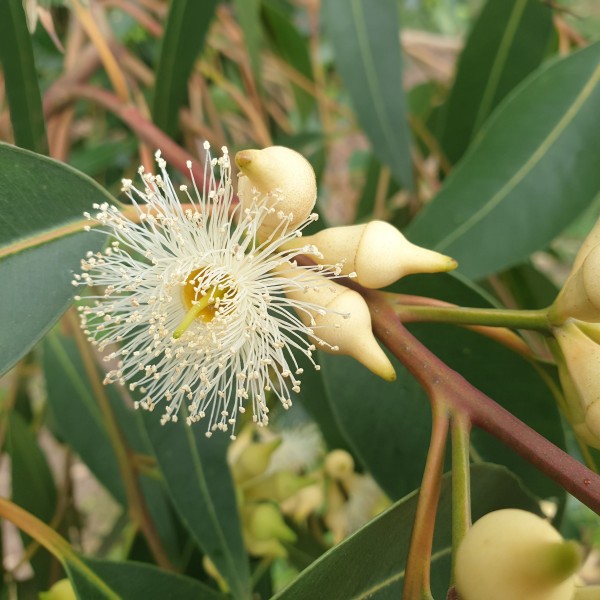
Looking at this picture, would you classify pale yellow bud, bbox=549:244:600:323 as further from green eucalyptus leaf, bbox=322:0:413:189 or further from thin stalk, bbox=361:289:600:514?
green eucalyptus leaf, bbox=322:0:413:189

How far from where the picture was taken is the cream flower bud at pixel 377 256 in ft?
1.42

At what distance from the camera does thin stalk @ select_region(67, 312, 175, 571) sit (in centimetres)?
74

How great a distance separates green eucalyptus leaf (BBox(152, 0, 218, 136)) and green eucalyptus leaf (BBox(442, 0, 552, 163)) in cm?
33

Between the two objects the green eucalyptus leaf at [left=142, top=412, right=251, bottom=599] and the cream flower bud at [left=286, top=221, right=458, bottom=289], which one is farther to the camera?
the green eucalyptus leaf at [left=142, top=412, right=251, bottom=599]

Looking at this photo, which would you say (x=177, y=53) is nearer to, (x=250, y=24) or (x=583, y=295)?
(x=250, y=24)

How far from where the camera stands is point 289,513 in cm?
88

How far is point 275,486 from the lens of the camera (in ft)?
2.59

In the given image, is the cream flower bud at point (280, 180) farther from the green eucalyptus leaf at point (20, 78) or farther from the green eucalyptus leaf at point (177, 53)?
the green eucalyptus leaf at point (177, 53)

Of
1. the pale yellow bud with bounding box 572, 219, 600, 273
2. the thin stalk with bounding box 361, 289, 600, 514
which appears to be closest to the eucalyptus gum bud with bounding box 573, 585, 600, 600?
the thin stalk with bounding box 361, 289, 600, 514

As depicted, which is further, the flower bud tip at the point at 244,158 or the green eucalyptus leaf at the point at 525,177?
the green eucalyptus leaf at the point at 525,177

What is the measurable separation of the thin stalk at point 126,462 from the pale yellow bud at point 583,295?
1.51ft

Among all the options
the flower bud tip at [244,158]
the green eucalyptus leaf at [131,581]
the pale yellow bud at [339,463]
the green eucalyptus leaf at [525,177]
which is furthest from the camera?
the pale yellow bud at [339,463]

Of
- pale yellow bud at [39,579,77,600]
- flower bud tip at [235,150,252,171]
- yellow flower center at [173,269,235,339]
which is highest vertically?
flower bud tip at [235,150,252,171]

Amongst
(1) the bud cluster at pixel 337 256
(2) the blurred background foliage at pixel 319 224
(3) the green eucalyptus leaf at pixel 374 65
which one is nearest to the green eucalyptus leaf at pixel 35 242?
(2) the blurred background foliage at pixel 319 224
